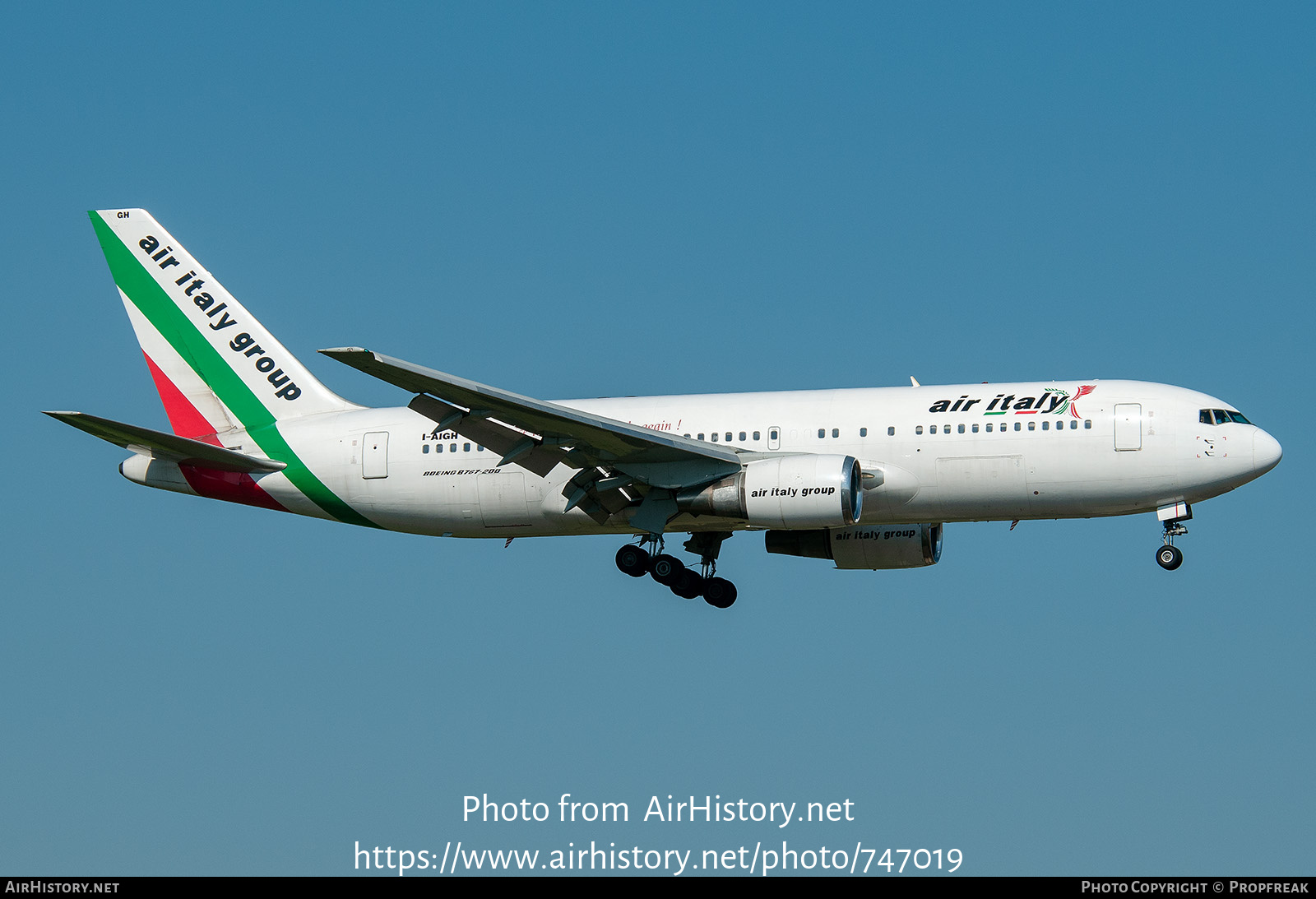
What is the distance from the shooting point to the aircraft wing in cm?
3869

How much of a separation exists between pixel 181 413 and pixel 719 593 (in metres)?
15.2

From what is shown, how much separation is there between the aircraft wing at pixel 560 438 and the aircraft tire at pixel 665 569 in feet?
11.9

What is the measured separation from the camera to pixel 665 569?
44.8 meters

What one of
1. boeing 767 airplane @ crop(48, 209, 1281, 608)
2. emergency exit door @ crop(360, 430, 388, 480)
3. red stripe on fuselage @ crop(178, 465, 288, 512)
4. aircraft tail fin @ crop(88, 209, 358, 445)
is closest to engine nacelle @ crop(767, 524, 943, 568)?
boeing 767 airplane @ crop(48, 209, 1281, 608)

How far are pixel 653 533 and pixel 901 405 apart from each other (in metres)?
Answer: 6.64

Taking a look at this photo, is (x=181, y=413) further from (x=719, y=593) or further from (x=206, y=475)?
(x=719, y=593)

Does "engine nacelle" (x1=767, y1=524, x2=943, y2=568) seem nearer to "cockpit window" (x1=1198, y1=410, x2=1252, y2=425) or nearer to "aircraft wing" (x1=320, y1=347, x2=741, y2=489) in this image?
"aircraft wing" (x1=320, y1=347, x2=741, y2=489)

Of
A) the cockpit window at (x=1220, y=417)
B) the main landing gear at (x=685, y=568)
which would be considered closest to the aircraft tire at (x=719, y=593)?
the main landing gear at (x=685, y=568)

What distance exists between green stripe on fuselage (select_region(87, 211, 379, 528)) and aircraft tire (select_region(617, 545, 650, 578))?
21.1ft

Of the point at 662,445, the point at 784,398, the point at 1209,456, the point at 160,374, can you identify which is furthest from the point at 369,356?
the point at 1209,456

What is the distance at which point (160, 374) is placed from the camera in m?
48.2

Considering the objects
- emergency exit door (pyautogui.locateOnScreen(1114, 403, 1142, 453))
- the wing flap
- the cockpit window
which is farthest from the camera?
the cockpit window

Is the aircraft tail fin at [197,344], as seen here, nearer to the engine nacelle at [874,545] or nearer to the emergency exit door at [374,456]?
the emergency exit door at [374,456]

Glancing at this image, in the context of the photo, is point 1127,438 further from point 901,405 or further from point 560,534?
point 560,534
